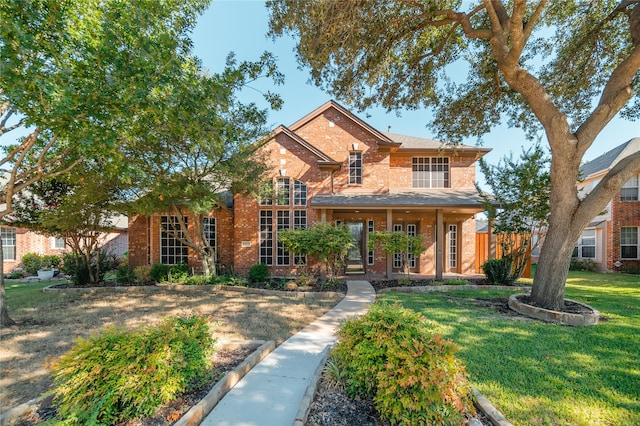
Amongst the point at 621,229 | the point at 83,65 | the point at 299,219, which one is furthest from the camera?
the point at 621,229

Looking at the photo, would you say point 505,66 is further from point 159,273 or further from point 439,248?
point 159,273

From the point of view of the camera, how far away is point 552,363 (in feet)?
13.7

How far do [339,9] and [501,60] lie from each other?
4512mm

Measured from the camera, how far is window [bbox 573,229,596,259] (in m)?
16.8

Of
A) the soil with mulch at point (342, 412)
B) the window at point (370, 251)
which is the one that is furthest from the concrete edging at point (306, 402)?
the window at point (370, 251)

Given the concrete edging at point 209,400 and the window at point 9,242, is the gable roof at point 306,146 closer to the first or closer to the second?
the concrete edging at point 209,400

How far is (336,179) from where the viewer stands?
44.9 feet

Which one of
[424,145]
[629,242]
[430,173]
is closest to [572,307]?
[430,173]

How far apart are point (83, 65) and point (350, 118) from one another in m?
11.1

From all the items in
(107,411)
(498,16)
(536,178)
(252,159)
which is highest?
(498,16)

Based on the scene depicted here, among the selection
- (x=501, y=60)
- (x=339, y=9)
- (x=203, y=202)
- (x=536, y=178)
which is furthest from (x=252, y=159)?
(x=536, y=178)

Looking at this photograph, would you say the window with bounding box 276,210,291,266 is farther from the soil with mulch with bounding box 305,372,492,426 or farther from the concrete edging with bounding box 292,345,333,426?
the soil with mulch with bounding box 305,372,492,426

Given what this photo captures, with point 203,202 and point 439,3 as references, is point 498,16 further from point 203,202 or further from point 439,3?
point 203,202

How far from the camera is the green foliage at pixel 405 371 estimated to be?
2479 mm
